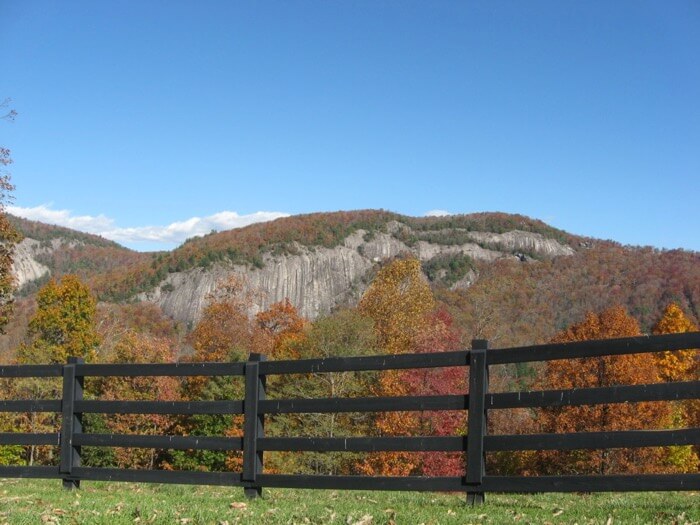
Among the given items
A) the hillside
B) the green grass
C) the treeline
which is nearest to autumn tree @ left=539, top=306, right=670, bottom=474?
the treeline

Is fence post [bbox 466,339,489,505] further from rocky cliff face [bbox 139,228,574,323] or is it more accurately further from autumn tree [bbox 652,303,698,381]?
rocky cliff face [bbox 139,228,574,323]

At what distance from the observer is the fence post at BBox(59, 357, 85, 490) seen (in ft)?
31.5

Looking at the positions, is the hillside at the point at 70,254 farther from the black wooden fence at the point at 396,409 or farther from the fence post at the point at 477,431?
the fence post at the point at 477,431

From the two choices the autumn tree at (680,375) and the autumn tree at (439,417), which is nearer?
the autumn tree at (439,417)

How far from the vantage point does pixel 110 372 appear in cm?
968

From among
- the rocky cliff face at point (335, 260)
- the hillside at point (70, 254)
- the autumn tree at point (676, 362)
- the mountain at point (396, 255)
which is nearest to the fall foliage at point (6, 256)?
the autumn tree at point (676, 362)

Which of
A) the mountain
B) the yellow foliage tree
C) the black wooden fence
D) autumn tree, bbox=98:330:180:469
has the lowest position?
autumn tree, bbox=98:330:180:469

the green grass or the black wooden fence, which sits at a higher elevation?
the black wooden fence

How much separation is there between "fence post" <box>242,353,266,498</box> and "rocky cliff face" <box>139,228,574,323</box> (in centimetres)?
14280

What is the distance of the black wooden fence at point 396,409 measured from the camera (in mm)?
6895

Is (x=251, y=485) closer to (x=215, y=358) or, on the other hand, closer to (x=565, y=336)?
(x=565, y=336)

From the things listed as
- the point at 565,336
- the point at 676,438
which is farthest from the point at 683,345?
the point at 565,336

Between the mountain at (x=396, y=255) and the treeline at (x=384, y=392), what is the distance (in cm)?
2455

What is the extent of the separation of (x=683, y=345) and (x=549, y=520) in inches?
73.9
